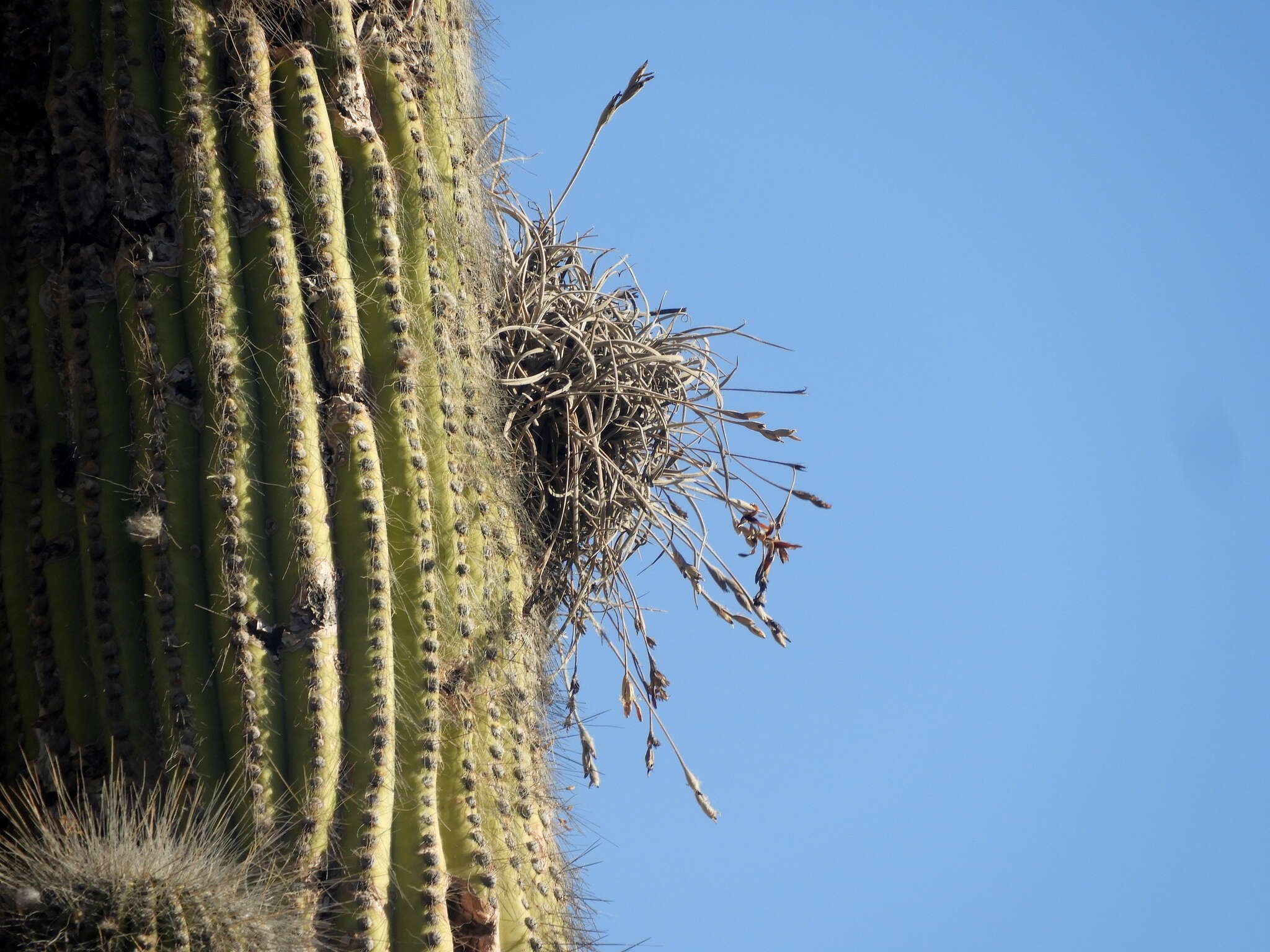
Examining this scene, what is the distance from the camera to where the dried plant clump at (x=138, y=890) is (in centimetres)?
244

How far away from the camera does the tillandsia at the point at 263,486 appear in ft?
9.43

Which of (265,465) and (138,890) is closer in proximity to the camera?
(138,890)

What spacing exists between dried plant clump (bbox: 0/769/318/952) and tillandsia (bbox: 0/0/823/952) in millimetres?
15

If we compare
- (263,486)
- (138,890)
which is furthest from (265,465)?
(138,890)

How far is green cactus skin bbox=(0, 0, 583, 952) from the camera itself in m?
2.90

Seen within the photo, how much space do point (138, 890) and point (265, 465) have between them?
0.92 meters

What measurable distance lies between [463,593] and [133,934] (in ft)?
3.53

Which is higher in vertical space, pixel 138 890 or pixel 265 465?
pixel 265 465

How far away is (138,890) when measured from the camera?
247 cm

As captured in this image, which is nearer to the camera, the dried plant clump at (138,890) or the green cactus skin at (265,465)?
the dried plant clump at (138,890)

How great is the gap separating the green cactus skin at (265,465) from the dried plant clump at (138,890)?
0.14 metres

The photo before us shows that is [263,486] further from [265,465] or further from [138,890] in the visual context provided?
[138,890]

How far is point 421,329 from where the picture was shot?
326 cm

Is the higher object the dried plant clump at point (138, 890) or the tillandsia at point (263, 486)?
the tillandsia at point (263, 486)
